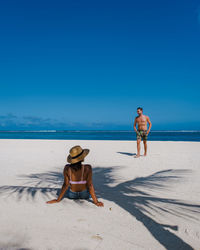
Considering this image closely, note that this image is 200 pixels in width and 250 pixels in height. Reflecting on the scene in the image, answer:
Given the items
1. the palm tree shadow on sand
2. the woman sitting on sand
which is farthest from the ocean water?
the woman sitting on sand

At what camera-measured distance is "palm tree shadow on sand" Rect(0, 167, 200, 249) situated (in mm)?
2375

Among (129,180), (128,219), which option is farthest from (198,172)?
(128,219)

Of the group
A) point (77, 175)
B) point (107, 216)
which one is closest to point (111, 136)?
point (77, 175)

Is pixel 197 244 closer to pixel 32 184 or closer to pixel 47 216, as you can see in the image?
pixel 47 216

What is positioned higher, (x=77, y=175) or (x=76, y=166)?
(x=76, y=166)

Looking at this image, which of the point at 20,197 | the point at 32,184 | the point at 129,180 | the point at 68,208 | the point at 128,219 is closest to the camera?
the point at 128,219

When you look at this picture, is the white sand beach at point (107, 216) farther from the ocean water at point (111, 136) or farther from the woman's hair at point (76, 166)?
the ocean water at point (111, 136)

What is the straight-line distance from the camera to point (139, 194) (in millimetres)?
3621

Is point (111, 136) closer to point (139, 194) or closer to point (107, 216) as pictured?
point (139, 194)

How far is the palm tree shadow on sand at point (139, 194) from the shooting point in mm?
2375

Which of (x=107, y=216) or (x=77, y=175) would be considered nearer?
(x=107, y=216)

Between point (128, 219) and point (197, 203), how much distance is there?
125 cm

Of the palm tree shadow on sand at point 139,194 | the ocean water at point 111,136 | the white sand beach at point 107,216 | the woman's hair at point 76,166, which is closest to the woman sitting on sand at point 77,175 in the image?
the woman's hair at point 76,166

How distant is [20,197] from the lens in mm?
3482
